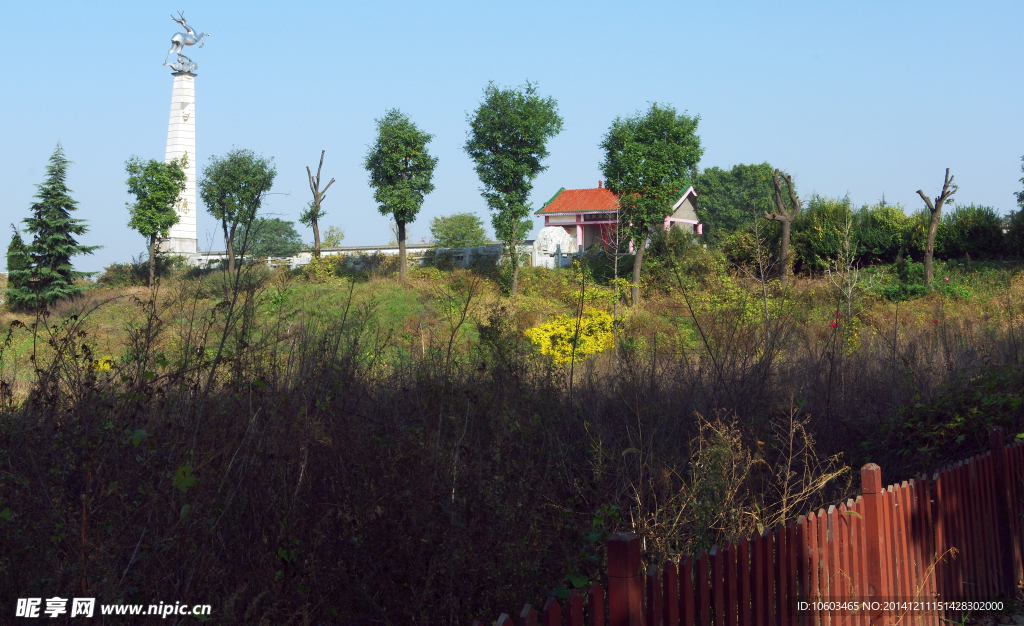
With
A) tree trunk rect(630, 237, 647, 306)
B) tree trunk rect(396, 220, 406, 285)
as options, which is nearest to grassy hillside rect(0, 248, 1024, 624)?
tree trunk rect(630, 237, 647, 306)

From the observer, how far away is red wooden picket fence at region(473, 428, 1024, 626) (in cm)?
226

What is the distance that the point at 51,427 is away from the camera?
411 centimetres

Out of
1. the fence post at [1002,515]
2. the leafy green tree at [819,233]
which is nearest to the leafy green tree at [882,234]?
the leafy green tree at [819,233]

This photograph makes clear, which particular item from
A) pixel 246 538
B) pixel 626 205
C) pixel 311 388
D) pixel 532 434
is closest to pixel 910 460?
pixel 532 434

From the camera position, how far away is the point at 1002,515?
4.52 metres

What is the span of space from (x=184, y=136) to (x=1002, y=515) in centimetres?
3945

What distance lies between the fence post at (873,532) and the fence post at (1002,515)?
156cm

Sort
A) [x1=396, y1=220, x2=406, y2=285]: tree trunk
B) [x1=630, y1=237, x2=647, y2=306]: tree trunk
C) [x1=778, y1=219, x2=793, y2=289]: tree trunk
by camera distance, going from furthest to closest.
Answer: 1. [x1=396, y1=220, x2=406, y2=285]: tree trunk
2. [x1=630, y1=237, x2=647, y2=306]: tree trunk
3. [x1=778, y1=219, x2=793, y2=289]: tree trunk

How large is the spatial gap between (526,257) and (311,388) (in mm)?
28111

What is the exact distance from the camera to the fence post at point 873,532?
11.2 feet

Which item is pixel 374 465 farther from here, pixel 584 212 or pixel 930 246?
pixel 584 212

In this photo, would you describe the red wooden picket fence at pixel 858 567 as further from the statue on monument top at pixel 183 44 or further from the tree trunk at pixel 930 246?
the statue on monument top at pixel 183 44

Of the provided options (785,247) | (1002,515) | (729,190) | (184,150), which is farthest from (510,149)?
(729,190)

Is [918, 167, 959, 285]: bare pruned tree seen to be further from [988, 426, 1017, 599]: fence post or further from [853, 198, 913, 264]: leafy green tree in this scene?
[988, 426, 1017, 599]: fence post
